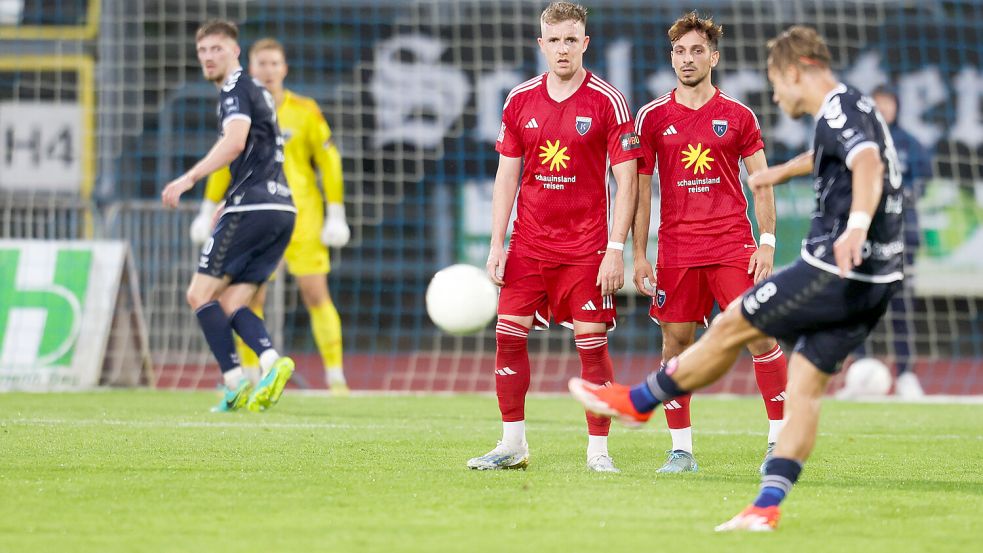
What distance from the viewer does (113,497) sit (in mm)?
4773

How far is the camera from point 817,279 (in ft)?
14.3

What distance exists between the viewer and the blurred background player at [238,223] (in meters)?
8.34

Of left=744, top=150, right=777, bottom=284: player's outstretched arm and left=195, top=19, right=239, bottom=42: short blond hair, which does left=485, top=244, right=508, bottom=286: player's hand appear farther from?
left=195, top=19, right=239, bottom=42: short blond hair

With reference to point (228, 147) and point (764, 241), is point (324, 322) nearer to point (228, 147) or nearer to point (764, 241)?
point (228, 147)

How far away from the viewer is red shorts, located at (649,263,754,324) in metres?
6.15

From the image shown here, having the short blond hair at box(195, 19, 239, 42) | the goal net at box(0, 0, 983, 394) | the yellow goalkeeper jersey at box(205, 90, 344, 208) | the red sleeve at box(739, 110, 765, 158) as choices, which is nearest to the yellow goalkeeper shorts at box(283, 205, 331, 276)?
the yellow goalkeeper jersey at box(205, 90, 344, 208)

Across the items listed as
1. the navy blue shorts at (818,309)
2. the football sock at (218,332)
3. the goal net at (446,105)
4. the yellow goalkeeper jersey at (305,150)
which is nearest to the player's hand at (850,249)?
the navy blue shorts at (818,309)

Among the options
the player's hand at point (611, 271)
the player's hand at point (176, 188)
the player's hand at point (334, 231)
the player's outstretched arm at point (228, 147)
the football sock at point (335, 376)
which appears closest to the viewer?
the player's hand at point (611, 271)

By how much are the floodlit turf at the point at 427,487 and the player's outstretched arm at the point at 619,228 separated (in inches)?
30.9

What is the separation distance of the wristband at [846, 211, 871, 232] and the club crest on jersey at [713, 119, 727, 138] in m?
2.04

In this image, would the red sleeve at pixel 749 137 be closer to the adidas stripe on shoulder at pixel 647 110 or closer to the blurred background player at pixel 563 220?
the adidas stripe on shoulder at pixel 647 110

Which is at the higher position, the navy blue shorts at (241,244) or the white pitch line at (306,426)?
the navy blue shorts at (241,244)

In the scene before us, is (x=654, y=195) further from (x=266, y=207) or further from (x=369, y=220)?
(x=266, y=207)

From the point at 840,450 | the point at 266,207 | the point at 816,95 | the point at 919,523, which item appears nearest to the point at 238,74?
the point at 266,207
